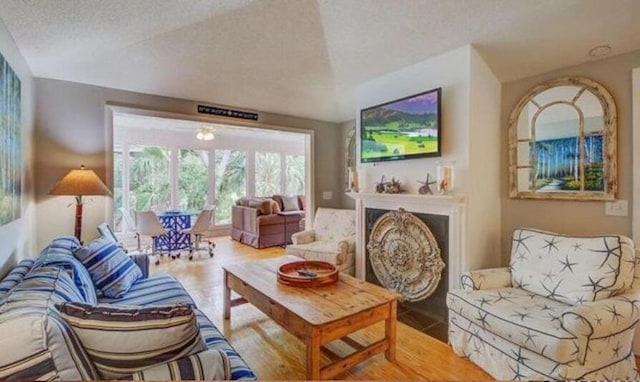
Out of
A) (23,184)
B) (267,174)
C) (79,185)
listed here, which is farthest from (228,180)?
Result: (23,184)

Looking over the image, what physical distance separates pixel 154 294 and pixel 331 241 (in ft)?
7.90

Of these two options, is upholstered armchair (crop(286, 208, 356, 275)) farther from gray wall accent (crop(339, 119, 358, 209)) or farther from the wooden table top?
the wooden table top

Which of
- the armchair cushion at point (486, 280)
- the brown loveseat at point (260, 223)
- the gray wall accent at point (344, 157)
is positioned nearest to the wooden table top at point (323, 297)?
the armchair cushion at point (486, 280)

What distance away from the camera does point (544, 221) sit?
2.78m

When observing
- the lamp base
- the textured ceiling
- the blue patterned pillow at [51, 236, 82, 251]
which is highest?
the textured ceiling

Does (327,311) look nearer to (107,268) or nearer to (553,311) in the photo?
(553,311)

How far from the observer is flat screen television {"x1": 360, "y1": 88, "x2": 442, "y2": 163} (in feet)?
9.31

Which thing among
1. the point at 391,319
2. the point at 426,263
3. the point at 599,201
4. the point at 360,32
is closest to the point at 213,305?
the point at 391,319

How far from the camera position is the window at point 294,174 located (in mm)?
8562

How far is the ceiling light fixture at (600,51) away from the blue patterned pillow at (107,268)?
3994mm

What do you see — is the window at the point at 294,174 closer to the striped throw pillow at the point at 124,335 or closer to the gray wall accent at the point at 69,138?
the gray wall accent at the point at 69,138

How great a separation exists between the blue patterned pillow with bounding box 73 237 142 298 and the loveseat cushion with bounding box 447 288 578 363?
8.04 ft

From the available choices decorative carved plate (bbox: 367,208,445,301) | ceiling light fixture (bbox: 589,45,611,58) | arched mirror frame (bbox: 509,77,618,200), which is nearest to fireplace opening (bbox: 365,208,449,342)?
decorative carved plate (bbox: 367,208,445,301)

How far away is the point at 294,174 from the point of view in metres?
8.70
